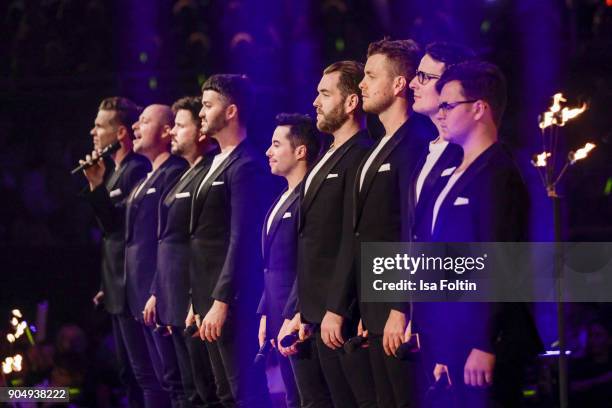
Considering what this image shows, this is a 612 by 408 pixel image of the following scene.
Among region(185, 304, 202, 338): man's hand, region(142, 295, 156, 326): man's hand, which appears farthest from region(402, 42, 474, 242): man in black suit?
region(142, 295, 156, 326): man's hand

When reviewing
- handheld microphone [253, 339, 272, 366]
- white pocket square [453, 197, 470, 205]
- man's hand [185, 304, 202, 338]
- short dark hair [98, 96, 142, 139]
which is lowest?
handheld microphone [253, 339, 272, 366]

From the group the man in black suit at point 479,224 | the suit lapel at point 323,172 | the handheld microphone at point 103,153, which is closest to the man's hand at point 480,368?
the man in black suit at point 479,224

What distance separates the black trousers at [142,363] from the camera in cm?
590

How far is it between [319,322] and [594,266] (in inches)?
78.3

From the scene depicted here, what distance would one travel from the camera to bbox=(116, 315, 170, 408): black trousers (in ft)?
19.4

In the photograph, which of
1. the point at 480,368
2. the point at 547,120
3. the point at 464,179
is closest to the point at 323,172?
the point at 464,179

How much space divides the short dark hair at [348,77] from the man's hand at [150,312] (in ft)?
5.46

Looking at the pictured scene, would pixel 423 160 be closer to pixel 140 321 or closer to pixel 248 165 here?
pixel 248 165

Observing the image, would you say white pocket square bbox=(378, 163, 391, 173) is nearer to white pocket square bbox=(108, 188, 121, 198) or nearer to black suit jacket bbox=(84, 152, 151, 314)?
black suit jacket bbox=(84, 152, 151, 314)

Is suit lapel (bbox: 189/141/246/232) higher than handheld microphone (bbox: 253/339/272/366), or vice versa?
suit lapel (bbox: 189/141/246/232)

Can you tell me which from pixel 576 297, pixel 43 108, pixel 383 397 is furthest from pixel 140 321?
pixel 43 108

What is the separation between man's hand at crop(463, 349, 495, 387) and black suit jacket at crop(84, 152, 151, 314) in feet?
9.70

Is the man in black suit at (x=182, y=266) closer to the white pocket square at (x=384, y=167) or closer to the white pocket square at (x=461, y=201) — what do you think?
the white pocket square at (x=384, y=167)

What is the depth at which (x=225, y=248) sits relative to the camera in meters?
5.23
